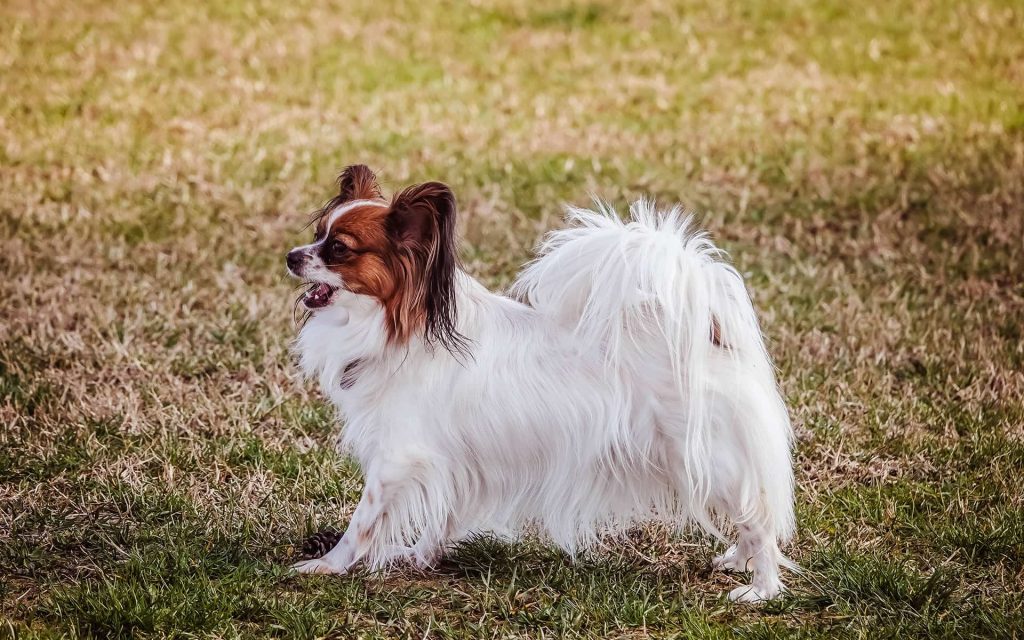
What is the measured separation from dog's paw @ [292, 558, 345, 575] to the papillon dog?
0.07ft

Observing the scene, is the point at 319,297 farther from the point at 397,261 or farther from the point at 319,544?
the point at 319,544

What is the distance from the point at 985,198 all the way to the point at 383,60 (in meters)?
5.57

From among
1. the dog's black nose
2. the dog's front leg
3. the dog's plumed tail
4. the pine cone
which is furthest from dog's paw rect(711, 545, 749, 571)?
the dog's black nose

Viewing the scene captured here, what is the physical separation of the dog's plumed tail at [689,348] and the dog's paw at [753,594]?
0.18m

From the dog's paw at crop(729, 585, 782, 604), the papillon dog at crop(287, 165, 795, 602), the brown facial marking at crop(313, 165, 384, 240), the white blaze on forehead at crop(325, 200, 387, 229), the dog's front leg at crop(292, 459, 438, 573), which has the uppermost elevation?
the brown facial marking at crop(313, 165, 384, 240)

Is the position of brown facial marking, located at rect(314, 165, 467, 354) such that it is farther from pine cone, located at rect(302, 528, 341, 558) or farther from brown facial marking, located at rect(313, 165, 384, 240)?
pine cone, located at rect(302, 528, 341, 558)

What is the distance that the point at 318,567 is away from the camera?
3.70 metres

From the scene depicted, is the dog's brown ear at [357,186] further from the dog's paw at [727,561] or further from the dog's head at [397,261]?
the dog's paw at [727,561]

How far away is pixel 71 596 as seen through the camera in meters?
3.43

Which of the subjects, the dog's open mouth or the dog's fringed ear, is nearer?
the dog's fringed ear

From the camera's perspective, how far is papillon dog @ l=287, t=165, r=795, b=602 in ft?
11.3

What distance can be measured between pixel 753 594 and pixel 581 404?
2.52 ft

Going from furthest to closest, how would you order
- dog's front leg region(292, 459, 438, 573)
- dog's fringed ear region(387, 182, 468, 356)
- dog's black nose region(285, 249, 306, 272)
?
dog's front leg region(292, 459, 438, 573), dog's black nose region(285, 249, 306, 272), dog's fringed ear region(387, 182, 468, 356)

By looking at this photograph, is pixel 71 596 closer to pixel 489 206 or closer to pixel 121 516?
pixel 121 516
